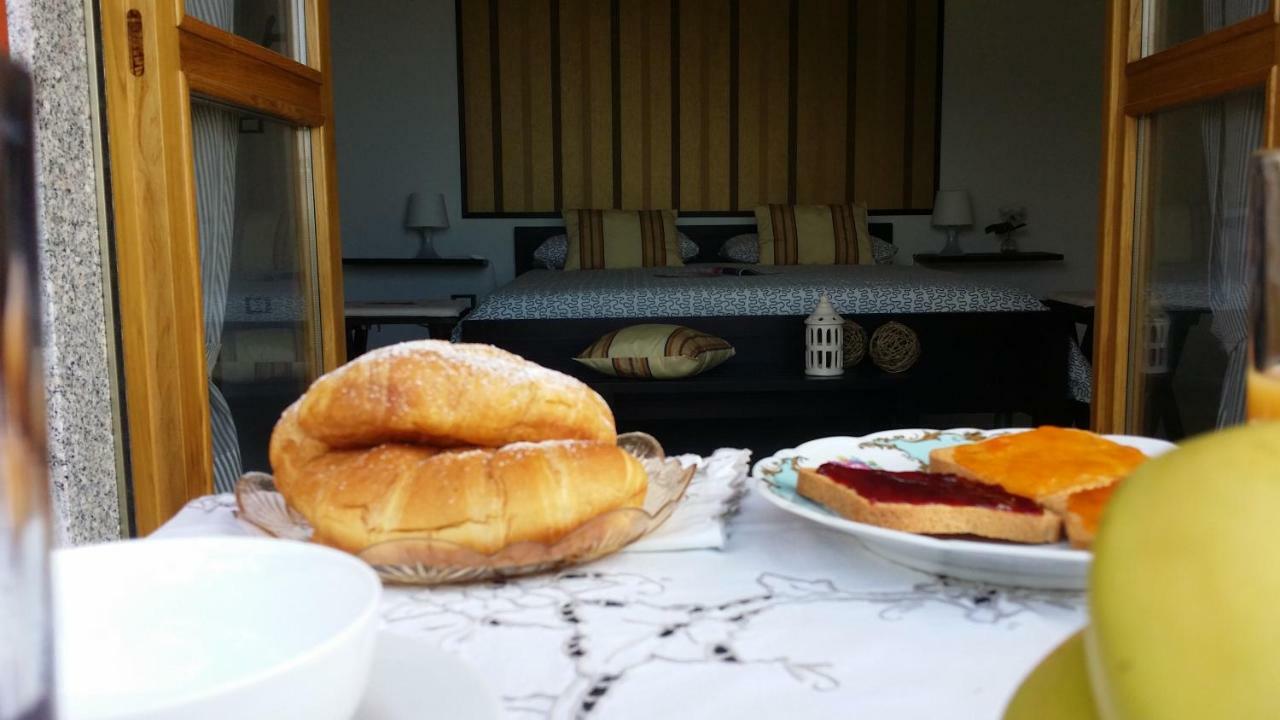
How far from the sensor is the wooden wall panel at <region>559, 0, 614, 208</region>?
6.18 m

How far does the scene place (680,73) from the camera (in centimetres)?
623

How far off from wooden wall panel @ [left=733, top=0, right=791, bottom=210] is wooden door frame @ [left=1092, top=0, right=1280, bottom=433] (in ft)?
13.5

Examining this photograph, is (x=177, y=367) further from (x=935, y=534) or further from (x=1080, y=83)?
(x=1080, y=83)

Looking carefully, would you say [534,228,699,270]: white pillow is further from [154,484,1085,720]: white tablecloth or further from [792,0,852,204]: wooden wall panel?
[154,484,1085,720]: white tablecloth

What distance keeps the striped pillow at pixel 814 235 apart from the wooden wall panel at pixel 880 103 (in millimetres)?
462

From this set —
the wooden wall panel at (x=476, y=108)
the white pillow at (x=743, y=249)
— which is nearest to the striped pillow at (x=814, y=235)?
the white pillow at (x=743, y=249)

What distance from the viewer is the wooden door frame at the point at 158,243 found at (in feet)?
4.91

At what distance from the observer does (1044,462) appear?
720mm

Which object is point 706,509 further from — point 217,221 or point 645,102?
point 645,102

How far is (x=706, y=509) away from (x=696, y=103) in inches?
226

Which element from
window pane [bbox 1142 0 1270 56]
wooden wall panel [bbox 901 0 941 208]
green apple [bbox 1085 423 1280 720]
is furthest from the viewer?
wooden wall panel [bbox 901 0 941 208]

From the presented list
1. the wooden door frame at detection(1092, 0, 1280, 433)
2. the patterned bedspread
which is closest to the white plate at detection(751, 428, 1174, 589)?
the wooden door frame at detection(1092, 0, 1280, 433)

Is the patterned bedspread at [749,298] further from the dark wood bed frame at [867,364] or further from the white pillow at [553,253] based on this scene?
the white pillow at [553,253]

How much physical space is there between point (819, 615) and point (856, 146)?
601 centimetres
